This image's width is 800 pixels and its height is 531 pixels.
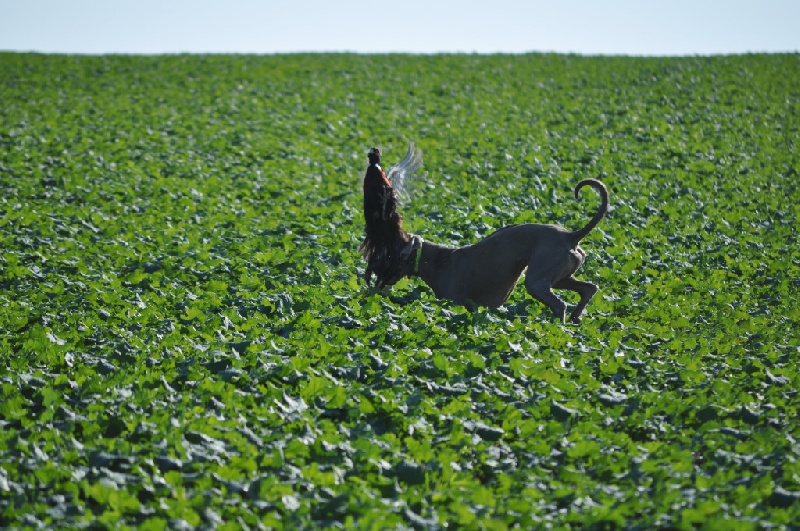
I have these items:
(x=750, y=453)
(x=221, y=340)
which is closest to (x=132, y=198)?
(x=221, y=340)

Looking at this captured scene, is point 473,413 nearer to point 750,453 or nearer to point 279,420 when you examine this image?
point 279,420

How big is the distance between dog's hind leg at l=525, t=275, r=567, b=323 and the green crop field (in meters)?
0.20

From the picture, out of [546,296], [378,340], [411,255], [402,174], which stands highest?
[402,174]

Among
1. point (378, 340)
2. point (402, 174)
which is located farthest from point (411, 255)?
point (378, 340)

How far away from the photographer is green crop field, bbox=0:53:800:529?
265 inches

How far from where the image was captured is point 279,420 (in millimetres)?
7922

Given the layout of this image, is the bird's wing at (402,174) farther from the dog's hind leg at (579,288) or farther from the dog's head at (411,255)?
the dog's hind leg at (579,288)

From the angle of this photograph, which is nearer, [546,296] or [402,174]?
[546,296]

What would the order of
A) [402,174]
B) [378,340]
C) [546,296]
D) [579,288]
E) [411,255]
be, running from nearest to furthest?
[378,340] → [546,296] → [411,255] → [579,288] → [402,174]

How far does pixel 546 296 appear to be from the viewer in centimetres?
1134

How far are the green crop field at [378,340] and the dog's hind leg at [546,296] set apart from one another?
0.20 m

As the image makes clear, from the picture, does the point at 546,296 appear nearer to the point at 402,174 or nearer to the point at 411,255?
the point at 411,255

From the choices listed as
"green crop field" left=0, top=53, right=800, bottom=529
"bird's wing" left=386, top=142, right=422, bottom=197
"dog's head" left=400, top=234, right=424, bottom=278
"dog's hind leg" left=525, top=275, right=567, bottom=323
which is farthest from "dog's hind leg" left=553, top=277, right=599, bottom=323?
"bird's wing" left=386, top=142, right=422, bottom=197

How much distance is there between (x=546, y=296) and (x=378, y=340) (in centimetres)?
238
